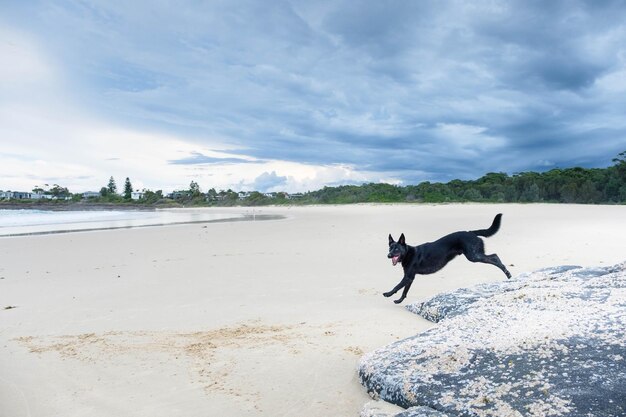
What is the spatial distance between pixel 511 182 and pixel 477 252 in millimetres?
52266

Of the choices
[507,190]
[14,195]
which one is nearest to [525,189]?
[507,190]

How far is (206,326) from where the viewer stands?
17.5 ft

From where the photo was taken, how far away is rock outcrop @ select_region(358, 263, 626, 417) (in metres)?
2.52

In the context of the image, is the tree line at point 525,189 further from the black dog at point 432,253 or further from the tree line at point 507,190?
the black dog at point 432,253

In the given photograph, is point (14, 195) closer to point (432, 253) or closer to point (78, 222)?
point (78, 222)

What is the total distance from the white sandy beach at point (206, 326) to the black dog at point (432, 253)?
55 centimetres

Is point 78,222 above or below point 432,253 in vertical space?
below

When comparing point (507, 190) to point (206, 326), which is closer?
point (206, 326)

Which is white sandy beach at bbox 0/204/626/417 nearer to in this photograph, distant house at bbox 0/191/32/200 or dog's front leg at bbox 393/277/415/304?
dog's front leg at bbox 393/277/415/304

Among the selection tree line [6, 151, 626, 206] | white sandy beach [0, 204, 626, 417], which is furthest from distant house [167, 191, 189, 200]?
white sandy beach [0, 204, 626, 417]

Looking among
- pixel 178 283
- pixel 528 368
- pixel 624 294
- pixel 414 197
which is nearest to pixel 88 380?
pixel 528 368

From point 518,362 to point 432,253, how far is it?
350 centimetres

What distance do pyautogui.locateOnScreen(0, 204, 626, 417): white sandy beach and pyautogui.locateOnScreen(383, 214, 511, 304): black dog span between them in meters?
0.55

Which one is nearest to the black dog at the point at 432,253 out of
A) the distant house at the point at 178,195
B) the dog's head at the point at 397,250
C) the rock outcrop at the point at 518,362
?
the dog's head at the point at 397,250
